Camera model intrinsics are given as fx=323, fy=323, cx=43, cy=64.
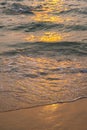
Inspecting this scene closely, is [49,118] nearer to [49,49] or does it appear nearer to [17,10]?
[49,49]

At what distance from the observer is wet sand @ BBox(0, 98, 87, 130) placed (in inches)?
141

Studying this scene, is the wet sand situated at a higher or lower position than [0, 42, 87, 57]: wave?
higher

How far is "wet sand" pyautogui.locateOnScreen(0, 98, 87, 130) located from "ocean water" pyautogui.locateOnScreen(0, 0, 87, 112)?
16 cm

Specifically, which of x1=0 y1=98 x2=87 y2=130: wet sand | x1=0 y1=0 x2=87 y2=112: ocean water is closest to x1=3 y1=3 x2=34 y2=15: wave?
→ x1=0 y1=0 x2=87 y2=112: ocean water

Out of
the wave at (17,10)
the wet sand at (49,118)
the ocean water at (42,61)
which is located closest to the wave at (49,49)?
the ocean water at (42,61)

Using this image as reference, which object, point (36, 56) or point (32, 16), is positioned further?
point (32, 16)

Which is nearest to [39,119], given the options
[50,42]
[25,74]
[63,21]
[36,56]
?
[25,74]

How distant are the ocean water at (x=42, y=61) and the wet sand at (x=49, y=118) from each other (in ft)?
0.54

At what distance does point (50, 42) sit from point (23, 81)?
A: 2.85m

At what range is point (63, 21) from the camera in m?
10.5

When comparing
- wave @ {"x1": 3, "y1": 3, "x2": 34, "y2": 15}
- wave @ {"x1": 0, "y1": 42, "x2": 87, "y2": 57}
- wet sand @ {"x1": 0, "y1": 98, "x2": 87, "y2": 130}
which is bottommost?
wave @ {"x1": 3, "y1": 3, "x2": 34, "y2": 15}

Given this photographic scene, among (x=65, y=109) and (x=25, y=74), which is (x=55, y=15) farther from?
(x=65, y=109)

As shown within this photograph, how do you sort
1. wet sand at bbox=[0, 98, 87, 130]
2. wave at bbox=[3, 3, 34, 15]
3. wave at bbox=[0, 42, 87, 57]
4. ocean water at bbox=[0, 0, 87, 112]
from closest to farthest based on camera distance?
wet sand at bbox=[0, 98, 87, 130], ocean water at bbox=[0, 0, 87, 112], wave at bbox=[0, 42, 87, 57], wave at bbox=[3, 3, 34, 15]

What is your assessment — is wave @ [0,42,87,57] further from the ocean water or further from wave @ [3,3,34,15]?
wave @ [3,3,34,15]
